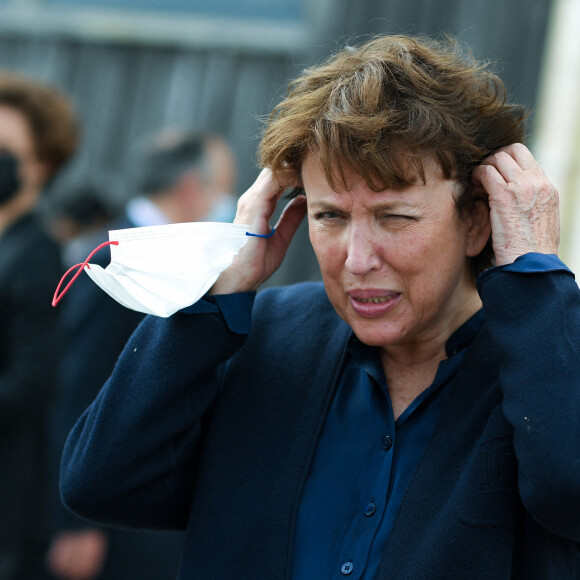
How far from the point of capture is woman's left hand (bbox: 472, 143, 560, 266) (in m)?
A: 1.90

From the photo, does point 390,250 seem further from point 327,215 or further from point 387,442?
point 387,442

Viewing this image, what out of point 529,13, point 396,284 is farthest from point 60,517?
point 529,13

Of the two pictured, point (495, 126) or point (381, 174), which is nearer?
point (381, 174)

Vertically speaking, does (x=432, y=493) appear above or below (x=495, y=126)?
below

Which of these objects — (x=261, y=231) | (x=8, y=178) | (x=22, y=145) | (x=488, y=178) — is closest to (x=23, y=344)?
(x=8, y=178)

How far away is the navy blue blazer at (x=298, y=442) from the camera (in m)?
1.76

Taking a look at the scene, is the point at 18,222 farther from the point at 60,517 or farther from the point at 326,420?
the point at 326,420

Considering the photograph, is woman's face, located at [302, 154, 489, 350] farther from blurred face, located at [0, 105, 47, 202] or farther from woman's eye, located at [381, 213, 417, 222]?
blurred face, located at [0, 105, 47, 202]

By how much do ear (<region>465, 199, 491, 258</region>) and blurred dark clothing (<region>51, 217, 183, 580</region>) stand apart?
6.27ft

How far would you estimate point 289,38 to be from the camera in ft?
21.9

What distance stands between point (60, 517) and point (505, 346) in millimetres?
2543

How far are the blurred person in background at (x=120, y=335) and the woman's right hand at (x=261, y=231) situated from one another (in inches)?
58.7

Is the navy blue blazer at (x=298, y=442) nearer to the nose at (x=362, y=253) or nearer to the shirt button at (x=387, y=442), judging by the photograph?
the shirt button at (x=387, y=442)

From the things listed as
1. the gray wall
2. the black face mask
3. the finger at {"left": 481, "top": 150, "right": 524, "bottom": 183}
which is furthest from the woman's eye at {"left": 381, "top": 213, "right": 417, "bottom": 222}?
the gray wall
